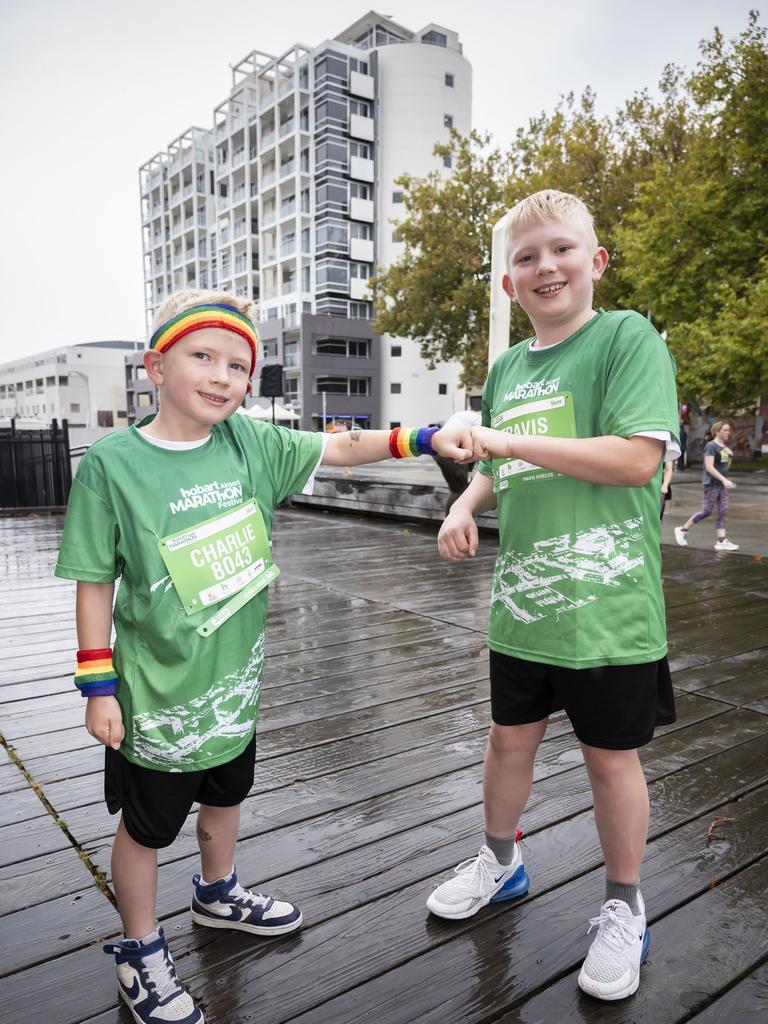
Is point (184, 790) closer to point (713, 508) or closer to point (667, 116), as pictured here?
point (713, 508)

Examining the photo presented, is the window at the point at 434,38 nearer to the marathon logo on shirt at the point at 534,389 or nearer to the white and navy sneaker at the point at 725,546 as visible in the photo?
the white and navy sneaker at the point at 725,546

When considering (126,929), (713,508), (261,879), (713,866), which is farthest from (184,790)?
(713,508)

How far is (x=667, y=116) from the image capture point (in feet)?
64.6

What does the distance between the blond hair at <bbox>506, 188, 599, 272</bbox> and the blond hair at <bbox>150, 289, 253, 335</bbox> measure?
652 mm

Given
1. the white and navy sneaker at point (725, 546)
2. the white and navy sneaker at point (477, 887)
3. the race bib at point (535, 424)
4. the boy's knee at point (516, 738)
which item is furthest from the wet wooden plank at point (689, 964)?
the white and navy sneaker at point (725, 546)

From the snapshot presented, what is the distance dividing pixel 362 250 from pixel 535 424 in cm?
5056

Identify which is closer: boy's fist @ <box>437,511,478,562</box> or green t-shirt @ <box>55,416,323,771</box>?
green t-shirt @ <box>55,416,323,771</box>

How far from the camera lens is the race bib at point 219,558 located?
60.4 inches

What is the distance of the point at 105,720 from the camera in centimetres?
149

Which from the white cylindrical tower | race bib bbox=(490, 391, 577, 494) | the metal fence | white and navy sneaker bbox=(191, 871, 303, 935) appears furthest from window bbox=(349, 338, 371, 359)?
white and navy sneaker bbox=(191, 871, 303, 935)

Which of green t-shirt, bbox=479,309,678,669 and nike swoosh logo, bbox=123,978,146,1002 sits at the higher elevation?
green t-shirt, bbox=479,309,678,669

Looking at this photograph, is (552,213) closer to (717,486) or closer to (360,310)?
(717,486)

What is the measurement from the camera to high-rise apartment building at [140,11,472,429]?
47875 millimetres

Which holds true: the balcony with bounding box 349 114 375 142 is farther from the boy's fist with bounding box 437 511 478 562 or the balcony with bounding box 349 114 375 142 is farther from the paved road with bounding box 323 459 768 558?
the boy's fist with bounding box 437 511 478 562
